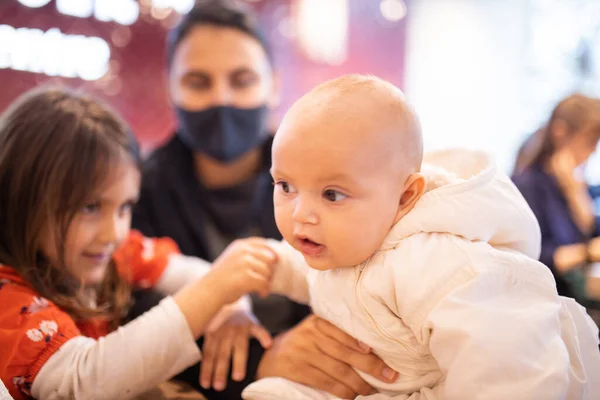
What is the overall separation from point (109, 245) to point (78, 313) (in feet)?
0.45

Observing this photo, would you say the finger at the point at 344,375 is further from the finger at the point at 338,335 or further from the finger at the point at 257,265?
the finger at the point at 257,265

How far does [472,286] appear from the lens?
2.18ft

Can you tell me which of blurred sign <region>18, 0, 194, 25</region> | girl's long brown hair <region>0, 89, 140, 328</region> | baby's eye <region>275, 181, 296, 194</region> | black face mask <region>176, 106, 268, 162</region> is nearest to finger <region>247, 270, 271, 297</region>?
baby's eye <region>275, 181, 296, 194</region>

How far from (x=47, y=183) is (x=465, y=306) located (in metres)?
0.75

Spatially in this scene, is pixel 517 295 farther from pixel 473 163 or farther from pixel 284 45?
pixel 284 45

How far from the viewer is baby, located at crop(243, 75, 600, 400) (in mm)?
646

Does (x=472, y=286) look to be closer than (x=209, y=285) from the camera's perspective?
Yes

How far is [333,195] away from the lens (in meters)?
0.72

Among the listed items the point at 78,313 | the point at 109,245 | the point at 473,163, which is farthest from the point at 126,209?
the point at 473,163

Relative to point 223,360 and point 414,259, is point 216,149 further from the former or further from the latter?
point 414,259

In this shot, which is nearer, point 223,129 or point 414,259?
point 414,259

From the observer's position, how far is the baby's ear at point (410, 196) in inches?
29.6

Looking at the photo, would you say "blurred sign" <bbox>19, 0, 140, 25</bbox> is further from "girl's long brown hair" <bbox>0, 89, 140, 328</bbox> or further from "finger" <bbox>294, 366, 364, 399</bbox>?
"finger" <bbox>294, 366, 364, 399</bbox>

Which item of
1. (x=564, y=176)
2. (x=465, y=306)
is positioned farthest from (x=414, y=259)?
(x=564, y=176)
